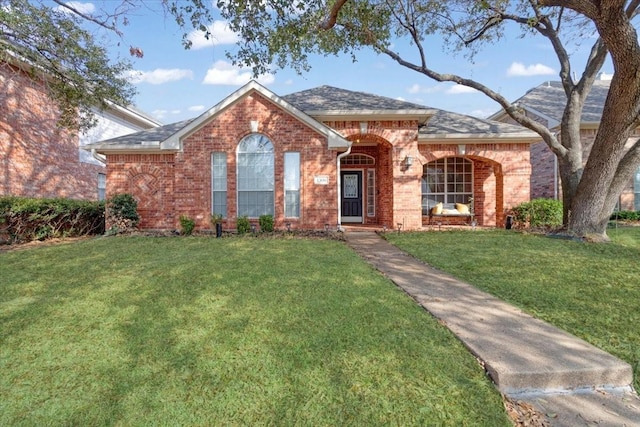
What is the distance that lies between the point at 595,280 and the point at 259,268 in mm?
5403

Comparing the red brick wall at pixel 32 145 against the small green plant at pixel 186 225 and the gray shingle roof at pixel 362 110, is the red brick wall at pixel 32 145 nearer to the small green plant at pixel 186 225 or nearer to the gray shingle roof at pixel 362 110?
the gray shingle roof at pixel 362 110

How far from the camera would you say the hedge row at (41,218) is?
9.38 metres

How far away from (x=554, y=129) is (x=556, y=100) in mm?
3276

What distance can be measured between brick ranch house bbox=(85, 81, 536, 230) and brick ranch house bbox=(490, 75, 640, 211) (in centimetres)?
328

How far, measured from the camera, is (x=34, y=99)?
12445 millimetres

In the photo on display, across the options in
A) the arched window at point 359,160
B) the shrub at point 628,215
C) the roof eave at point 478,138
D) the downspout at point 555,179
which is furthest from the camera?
the downspout at point 555,179

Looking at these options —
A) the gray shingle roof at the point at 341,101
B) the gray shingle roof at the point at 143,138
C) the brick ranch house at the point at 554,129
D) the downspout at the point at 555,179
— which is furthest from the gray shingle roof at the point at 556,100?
the gray shingle roof at the point at 143,138

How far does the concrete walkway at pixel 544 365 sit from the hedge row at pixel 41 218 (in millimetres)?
10888

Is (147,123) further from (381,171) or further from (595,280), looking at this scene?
(595,280)

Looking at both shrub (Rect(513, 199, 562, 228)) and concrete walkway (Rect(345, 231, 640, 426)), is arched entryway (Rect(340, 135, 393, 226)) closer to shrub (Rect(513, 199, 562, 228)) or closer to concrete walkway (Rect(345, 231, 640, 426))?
shrub (Rect(513, 199, 562, 228))

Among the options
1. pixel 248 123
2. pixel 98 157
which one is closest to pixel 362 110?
pixel 248 123

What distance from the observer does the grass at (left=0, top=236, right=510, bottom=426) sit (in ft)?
7.50

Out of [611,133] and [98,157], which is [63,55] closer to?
[98,157]

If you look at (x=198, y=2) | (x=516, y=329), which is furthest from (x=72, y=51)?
(x=516, y=329)
